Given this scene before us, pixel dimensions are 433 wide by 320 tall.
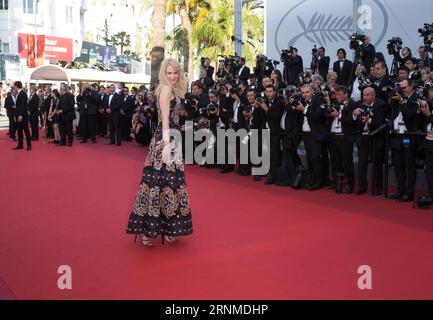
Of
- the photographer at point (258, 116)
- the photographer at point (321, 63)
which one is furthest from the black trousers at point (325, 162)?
the photographer at point (321, 63)

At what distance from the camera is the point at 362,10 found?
13695mm

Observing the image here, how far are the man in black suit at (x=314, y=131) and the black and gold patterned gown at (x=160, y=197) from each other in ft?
12.9

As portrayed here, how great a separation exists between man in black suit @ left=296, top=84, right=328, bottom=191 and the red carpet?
1.31 ft

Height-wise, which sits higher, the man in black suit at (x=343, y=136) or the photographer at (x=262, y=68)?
the photographer at (x=262, y=68)

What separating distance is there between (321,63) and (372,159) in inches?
184

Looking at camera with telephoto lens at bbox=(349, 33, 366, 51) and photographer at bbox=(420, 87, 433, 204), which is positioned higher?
camera with telephoto lens at bbox=(349, 33, 366, 51)

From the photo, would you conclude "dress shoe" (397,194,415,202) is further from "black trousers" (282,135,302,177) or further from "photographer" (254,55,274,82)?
"photographer" (254,55,274,82)

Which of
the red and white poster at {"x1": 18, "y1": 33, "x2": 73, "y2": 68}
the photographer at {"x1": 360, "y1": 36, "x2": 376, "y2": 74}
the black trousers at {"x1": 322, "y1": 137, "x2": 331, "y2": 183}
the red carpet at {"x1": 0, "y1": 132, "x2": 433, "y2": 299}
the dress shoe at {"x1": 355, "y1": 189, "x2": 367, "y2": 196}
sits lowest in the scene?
the red carpet at {"x1": 0, "y1": 132, "x2": 433, "y2": 299}

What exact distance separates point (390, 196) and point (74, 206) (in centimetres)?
455

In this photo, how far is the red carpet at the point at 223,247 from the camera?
436 cm

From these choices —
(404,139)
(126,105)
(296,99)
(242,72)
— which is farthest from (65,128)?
(404,139)

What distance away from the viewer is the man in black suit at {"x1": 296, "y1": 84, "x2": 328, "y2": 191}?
8945 mm

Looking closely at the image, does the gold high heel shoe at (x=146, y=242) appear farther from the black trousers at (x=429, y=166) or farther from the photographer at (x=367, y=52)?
the photographer at (x=367, y=52)

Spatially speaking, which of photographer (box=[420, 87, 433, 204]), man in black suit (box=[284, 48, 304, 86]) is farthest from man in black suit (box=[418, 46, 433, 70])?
man in black suit (box=[284, 48, 304, 86])
